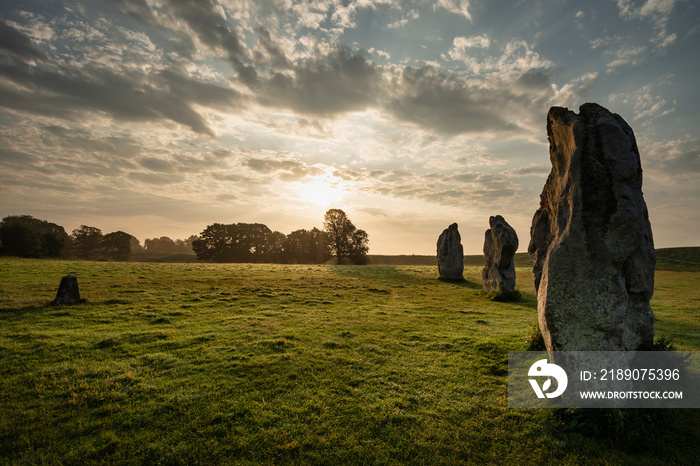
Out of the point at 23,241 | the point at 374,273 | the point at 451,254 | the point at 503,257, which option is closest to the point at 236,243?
the point at 23,241

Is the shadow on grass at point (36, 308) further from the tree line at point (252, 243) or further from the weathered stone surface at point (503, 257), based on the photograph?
the tree line at point (252, 243)

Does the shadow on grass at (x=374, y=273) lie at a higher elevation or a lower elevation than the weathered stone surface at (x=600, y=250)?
lower

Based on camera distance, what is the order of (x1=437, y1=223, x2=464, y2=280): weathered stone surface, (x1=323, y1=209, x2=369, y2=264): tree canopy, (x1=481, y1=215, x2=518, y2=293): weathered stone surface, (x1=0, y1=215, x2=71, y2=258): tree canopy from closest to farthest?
Answer: 1. (x1=481, y1=215, x2=518, y2=293): weathered stone surface
2. (x1=437, y1=223, x2=464, y2=280): weathered stone surface
3. (x1=0, y1=215, x2=71, y2=258): tree canopy
4. (x1=323, y1=209, x2=369, y2=264): tree canopy

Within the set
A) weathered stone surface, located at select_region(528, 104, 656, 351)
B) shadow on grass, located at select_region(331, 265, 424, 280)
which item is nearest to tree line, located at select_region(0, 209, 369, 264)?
shadow on grass, located at select_region(331, 265, 424, 280)

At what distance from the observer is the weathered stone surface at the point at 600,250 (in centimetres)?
647

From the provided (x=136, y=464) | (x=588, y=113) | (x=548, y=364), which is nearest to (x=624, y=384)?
(x=548, y=364)

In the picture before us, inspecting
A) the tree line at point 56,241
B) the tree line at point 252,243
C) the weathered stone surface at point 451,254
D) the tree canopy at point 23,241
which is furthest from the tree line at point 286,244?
the weathered stone surface at point 451,254

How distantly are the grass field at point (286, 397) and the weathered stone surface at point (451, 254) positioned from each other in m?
20.0

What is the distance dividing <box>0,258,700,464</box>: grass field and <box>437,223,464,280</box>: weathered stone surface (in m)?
20.0

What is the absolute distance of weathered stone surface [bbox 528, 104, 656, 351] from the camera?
21.2 ft

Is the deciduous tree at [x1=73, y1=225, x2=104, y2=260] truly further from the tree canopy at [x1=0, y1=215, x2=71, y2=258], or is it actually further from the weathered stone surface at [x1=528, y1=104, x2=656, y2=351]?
the weathered stone surface at [x1=528, y1=104, x2=656, y2=351]

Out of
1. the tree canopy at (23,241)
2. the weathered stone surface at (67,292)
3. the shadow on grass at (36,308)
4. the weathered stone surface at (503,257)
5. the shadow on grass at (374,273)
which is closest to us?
the shadow on grass at (36,308)

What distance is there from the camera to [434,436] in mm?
6062

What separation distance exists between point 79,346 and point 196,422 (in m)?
7.53
